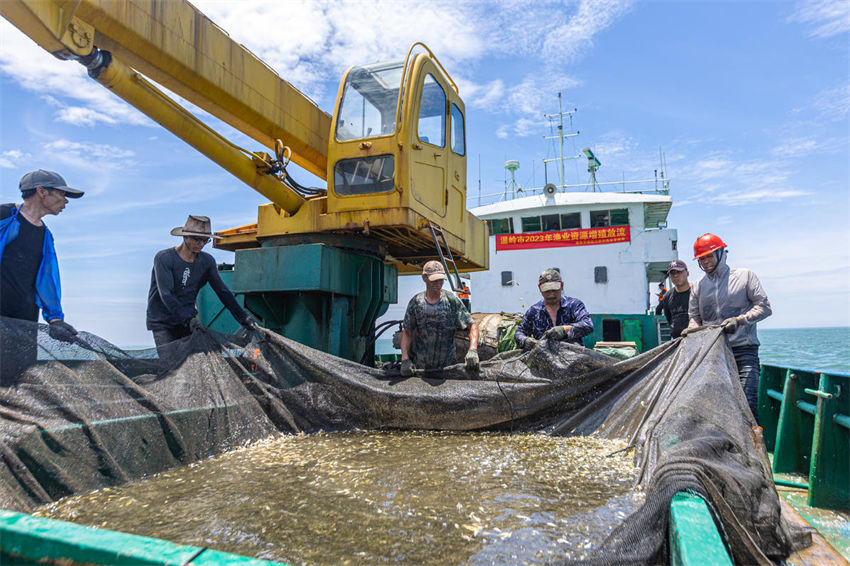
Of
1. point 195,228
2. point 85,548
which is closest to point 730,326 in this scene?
point 85,548

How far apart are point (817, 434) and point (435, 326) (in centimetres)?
311

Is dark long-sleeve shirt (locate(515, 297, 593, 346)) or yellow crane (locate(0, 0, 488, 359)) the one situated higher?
yellow crane (locate(0, 0, 488, 359))

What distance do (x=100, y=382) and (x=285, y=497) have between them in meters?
1.60

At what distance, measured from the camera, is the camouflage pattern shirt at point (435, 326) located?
5164mm

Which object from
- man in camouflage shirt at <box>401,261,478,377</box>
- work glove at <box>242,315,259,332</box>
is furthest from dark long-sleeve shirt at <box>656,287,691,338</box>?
work glove at <box>242,315,259,332</box>

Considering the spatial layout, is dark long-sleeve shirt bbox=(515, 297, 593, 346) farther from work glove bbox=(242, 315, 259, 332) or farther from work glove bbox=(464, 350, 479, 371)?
work glove bbox=(242, 315, 259, 332)

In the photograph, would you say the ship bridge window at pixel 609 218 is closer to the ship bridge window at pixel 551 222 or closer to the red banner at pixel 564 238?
the red banner at pixel 564 238

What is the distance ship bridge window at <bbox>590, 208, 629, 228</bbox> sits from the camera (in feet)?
51.1

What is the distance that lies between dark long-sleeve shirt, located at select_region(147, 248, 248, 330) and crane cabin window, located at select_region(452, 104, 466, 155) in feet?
12.0

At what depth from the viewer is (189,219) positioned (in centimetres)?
467

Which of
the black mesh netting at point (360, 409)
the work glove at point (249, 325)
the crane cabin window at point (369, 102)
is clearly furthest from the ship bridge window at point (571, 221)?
the work glove at point (249, 325)

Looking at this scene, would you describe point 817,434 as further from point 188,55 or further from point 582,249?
point 582,249

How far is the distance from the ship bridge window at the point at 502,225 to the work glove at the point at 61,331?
14.2 m

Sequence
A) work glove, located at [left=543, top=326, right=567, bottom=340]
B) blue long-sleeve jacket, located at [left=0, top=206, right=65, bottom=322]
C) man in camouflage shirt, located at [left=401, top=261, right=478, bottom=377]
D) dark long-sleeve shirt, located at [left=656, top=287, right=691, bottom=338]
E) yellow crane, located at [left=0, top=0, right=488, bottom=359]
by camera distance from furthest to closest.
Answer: dark long-sleeve shirt, located at [left=656, top=287, right=691, bottom=338]
man in camouflage shirt, located at [left=401, top=261, right=478, bottom=377]
yellow crane, located at [left=0, top=0, right=488, bottom=359]
work glove, located at [left=543, top=326, right=567, bottom=340]
blue long-sleeve jacket, located at [left=0, top=206, right=65, bottom=322]
